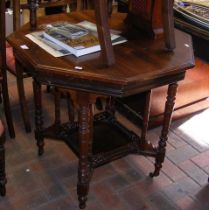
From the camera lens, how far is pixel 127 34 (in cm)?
164

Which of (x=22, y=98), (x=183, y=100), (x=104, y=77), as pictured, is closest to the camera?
(x=104, y=77)

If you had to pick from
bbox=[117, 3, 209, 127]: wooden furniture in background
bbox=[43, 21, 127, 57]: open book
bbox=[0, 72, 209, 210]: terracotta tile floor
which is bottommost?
bbox=[0, 72, 209, 210]: terracotta tile floor

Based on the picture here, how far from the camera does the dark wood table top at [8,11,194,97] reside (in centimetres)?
126

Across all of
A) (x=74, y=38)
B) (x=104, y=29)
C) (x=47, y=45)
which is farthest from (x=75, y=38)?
(x=104, y=29)

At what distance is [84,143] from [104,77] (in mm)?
366

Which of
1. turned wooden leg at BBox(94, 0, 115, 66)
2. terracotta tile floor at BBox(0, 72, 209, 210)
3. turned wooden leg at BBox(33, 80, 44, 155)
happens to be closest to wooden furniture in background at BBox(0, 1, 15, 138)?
terracotta tile floor at BBox(0, 72, 209, 210)

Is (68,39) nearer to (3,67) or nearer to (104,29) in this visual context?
(104,29)

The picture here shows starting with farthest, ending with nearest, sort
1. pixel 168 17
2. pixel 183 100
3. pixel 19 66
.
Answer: pixel 183 100
pixel 19 66
pixel 168 17

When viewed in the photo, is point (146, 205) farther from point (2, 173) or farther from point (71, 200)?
point (2, 173)

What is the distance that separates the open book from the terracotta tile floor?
0.79 m

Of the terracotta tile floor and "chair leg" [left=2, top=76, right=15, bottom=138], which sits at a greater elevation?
"chair leg" [left=2, top=76, right=15, bottom=138]

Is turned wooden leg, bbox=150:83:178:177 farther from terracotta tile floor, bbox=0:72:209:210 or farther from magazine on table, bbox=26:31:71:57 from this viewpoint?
magazine on table, bbox=26:31:71:57

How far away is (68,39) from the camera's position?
1.45 m

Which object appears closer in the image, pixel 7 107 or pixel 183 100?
pixel 7 107
